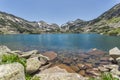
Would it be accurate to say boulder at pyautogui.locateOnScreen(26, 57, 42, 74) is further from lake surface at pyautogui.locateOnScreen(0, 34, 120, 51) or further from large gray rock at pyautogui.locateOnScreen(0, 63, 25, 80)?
lake surface at pyautogui.locateOnScreen(0, 34, 120, 51)

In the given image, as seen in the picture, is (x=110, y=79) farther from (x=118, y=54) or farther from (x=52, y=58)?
(x=52, y=58)

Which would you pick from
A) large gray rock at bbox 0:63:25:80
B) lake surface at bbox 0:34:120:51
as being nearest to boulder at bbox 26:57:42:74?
Result: large gray rock at bbox 0:63:25:80

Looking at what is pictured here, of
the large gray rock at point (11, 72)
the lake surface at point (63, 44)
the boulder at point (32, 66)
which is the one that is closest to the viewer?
the large gray rock at point (11, 72)

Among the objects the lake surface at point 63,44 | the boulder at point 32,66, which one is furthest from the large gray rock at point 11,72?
the lake surface at point 63,44

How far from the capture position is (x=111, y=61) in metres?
40.7

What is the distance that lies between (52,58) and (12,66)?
31226 millimetres

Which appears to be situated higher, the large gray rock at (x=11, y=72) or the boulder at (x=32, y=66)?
the large gray rock at (x=11, y=72)

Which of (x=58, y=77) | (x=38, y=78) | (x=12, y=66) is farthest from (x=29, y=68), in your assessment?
(x=12, y=66)

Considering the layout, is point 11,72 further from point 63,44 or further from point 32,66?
point 63,44

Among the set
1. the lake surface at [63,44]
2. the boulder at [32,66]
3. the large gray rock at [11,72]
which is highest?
the large gray rock at [11,72]

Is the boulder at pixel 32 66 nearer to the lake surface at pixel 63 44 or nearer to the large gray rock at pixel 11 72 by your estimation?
the large gray rock at pixel 11 72

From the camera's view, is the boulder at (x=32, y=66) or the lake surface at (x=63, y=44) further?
the lake surface at (x=63, y=44)

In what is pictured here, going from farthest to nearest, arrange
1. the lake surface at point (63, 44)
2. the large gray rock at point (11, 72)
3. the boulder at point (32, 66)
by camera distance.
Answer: the lake surface at point (63, 44), the boulder at point (32, 66), the large gray rock at point (11, 72)

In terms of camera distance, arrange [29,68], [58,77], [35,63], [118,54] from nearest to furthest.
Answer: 1. [58,77]
2. [29,68]
3. [35,63]
4. [118,54]
